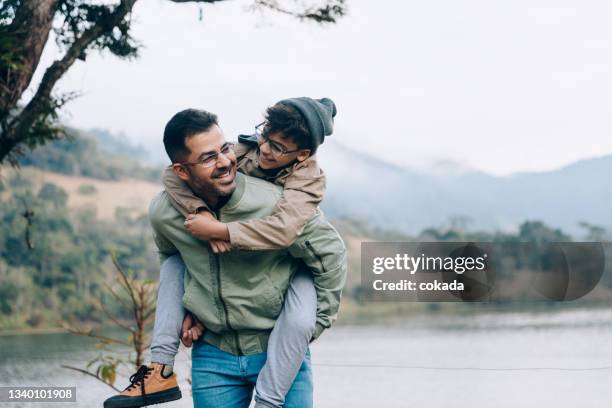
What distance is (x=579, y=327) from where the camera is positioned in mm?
17484

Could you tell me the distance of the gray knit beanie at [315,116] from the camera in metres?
1.76

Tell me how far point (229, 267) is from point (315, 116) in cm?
35

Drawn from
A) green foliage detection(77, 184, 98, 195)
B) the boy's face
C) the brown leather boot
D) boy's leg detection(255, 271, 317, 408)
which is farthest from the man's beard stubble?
green foliage detection(77, 184, 98, 195)

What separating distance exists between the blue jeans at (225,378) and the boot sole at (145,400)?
1.8 inches

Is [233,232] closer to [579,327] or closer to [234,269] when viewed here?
[234,269]

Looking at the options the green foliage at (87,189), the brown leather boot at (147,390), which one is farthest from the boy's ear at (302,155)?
the green foliage at (87,189)

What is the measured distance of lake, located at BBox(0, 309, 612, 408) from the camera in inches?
315

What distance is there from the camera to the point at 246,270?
5.67 ft

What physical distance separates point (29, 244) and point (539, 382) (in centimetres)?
657

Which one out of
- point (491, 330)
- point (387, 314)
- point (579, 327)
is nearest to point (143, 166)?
point (387, 314)

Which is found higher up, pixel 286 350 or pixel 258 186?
pixel 258 186

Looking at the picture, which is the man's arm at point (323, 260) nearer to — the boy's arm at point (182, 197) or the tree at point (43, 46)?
the boy's arm at point (182, 197)

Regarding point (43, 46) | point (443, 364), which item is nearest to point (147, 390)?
point (43, 46)

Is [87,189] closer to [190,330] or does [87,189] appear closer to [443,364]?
[443,364]
